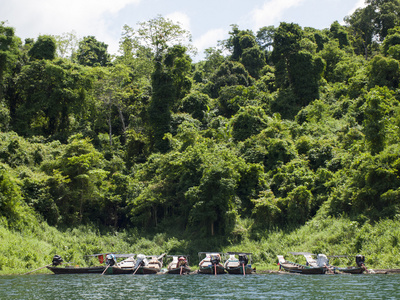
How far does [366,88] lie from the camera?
3925cm

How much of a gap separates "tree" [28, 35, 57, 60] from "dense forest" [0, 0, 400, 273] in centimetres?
12

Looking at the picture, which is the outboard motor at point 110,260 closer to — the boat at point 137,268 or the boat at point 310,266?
the boat at point 137,268

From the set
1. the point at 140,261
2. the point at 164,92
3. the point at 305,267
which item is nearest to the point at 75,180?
the point at 140,261

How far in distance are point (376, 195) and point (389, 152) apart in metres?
2.91

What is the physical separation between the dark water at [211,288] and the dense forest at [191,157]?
4.82 metres

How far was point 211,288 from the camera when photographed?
17.5 meters

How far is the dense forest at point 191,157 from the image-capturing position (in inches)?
1062

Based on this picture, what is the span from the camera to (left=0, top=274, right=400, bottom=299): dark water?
1495 centimetres

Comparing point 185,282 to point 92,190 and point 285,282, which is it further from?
point 92,190

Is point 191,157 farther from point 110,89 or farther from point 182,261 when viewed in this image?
point 110,89

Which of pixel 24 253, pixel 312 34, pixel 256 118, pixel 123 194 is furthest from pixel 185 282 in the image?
pixel 312 34

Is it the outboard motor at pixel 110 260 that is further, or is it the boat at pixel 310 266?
the outboard motor at pixel 110 260

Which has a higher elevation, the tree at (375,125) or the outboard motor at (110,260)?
the tree at (375,125)

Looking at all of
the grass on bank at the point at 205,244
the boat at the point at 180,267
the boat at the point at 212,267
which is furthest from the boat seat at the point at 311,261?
the boat at the point at 180,267
